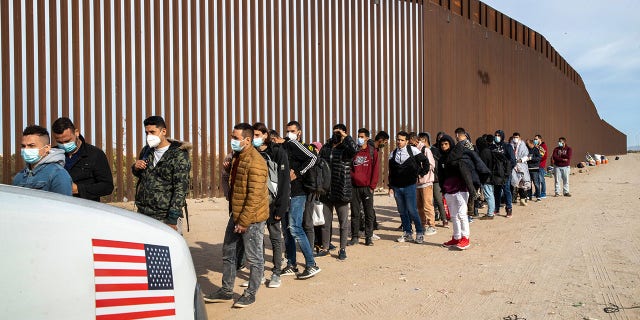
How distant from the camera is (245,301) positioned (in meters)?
4.78

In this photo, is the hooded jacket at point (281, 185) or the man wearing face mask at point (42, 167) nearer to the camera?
the man wearing face mask at point (42, 167)

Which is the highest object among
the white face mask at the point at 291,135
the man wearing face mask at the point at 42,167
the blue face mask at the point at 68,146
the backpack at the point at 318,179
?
the white face mask at the point at 291,135

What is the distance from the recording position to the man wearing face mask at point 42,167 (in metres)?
3.73

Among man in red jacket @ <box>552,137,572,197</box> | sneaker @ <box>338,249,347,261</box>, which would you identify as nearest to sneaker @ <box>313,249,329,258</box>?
sneaker @ <box>338,249,347,261</box>

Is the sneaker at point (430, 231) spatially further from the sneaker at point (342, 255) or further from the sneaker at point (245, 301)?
the sneaker at point (245, 301)

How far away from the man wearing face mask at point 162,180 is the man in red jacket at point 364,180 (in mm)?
3390

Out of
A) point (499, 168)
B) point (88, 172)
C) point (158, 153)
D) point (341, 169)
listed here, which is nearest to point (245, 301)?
point (158, 153)

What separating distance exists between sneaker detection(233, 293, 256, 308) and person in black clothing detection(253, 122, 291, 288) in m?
0.70

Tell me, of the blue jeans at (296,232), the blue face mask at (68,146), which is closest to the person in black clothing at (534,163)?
the blue jeans at (296,232)

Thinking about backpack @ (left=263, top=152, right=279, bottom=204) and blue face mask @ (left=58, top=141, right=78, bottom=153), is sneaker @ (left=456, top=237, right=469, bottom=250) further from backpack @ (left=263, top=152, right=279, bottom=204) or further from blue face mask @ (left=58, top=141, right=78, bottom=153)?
blue face mask @ (left=58, top=141, right=78, bottom=153)

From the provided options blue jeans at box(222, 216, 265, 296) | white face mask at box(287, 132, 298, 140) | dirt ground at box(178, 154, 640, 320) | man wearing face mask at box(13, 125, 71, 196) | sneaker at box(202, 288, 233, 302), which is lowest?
dirt ground at box(178, 154, 640, 320)

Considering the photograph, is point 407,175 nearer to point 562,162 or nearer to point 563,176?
point 562,162

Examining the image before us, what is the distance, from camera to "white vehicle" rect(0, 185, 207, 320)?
167 cm

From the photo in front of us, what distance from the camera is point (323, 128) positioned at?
14.3 meters
